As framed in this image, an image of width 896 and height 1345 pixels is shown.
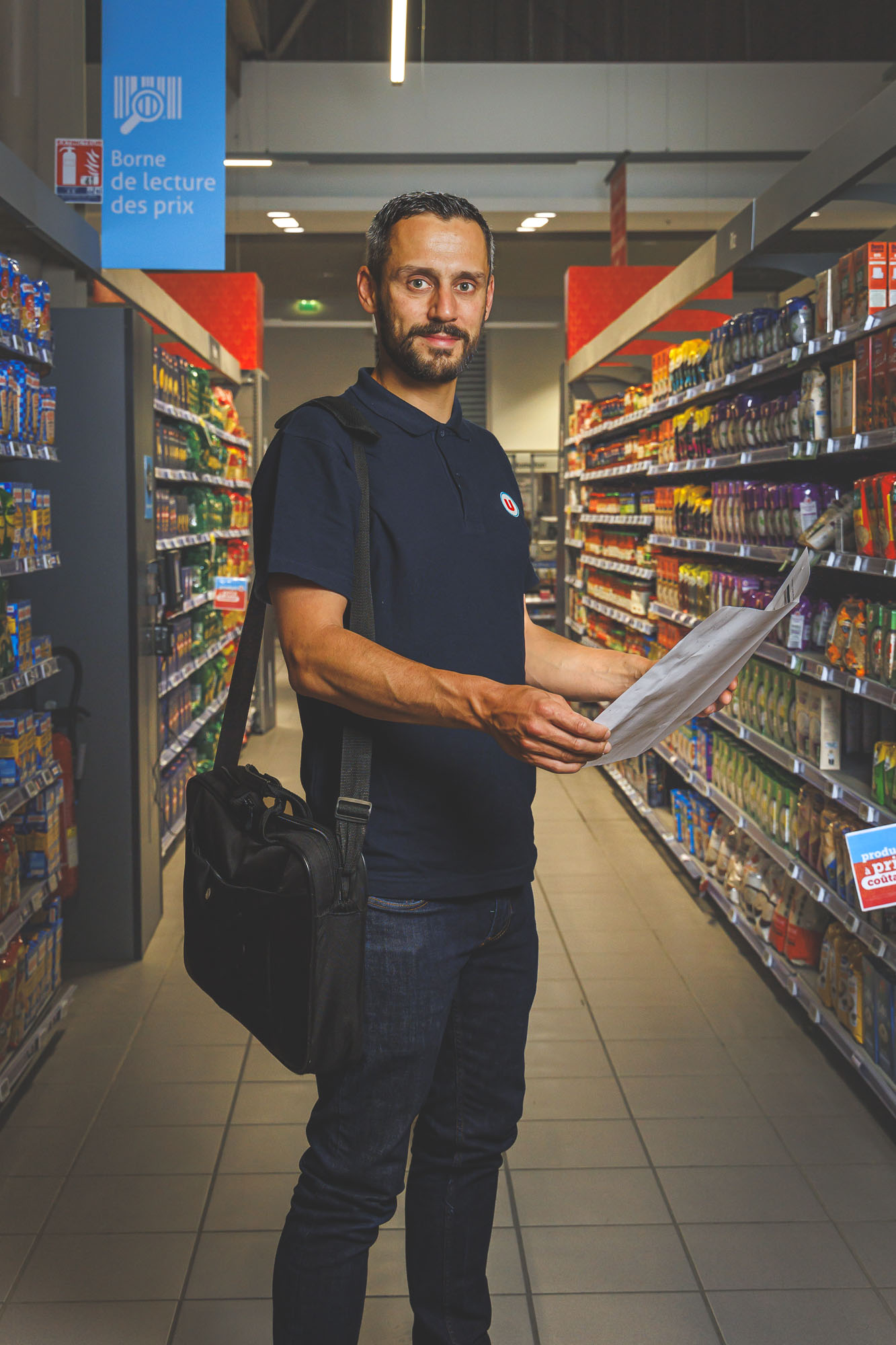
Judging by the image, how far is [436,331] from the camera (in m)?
1.63

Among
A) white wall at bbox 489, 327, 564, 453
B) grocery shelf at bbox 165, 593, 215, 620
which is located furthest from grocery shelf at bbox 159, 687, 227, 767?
white wall at bbox 489, 327, 564, 453

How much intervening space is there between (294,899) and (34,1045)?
2.04 metres

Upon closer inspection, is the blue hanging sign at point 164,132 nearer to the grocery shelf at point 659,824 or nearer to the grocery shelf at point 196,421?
the grocery shelf at point 196,421

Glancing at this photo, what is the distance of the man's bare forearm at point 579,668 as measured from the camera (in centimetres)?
188

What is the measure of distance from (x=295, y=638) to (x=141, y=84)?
3.93m

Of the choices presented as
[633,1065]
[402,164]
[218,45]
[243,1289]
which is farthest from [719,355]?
[402,164]

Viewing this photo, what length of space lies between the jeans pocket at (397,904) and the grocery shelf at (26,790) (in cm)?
159

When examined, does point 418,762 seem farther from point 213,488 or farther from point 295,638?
point 213,488

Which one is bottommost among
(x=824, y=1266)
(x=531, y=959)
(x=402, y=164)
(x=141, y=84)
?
(x=824, y=1266)

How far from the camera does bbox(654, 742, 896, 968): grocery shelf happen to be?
2.86 metres

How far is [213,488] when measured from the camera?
23.9ft

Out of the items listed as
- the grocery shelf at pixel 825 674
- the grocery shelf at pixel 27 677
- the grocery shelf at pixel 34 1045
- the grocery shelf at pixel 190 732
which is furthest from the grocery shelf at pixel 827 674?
the grocery shelf at pixel 34 1045

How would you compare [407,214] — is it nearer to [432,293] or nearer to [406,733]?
[432,293]

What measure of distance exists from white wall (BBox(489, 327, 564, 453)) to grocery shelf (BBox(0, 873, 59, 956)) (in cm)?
1260
